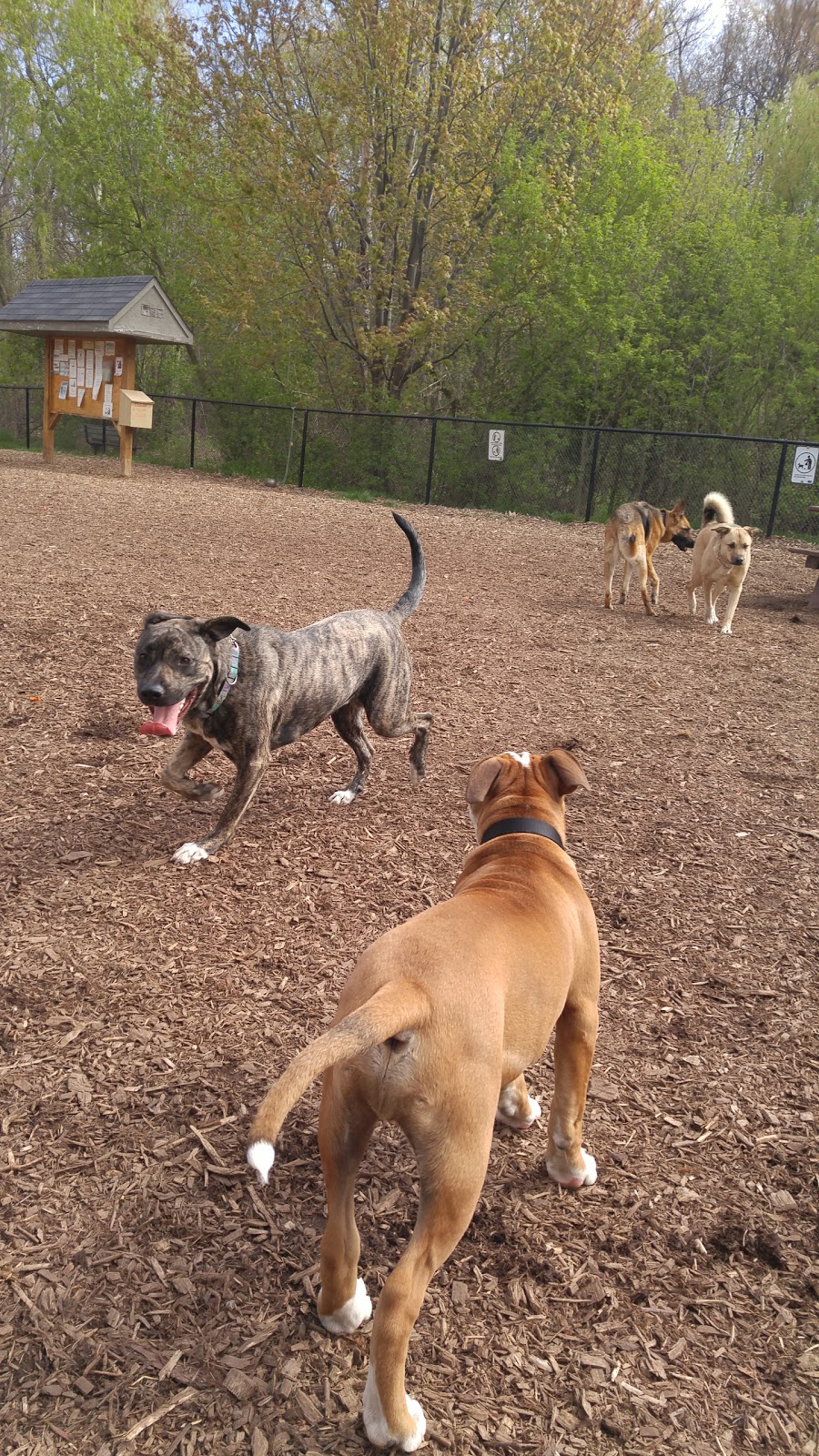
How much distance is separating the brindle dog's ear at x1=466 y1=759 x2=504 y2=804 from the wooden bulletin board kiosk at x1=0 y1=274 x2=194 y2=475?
15999 millimetres

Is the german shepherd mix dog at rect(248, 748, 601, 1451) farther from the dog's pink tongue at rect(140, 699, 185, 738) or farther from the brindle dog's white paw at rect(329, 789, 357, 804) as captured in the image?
the brindle dog's white paw at rect(329, 789, 357, 804)

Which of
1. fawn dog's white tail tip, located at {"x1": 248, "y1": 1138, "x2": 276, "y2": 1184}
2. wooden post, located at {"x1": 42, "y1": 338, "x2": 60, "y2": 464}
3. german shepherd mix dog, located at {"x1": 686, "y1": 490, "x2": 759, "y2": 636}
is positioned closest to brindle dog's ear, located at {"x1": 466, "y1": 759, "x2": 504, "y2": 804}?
fawn dog's white tail tip, located at {"x1": 248, "y1": 1138, "x2": 276, "y2": 1184}

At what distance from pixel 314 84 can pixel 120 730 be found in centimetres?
1987

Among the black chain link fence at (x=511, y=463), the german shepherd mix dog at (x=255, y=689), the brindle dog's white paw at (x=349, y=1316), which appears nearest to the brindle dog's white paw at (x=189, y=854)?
the german shepherd mix dog at (x=255, y=689)

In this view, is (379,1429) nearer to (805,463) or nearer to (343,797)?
(343,797)

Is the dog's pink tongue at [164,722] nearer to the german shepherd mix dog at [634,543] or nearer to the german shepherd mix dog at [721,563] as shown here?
the german shepherd mix dog at [721,563]

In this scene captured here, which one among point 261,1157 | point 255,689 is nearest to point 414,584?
point 255,689

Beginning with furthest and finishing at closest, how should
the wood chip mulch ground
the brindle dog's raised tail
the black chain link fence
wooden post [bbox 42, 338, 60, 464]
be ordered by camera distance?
the black chain link fence
wooden post [bbox 42, 338, 60, 464]
the brindle dog's raised tail
the wood chip mulch ground

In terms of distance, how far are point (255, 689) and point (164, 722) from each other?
1.72 ft

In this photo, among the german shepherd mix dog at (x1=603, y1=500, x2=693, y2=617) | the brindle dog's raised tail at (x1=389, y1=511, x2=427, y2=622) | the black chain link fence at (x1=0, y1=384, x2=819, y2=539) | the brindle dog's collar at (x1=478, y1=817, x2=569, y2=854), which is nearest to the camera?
the brindle dog's collar at (x1=478, y1=817, x2=569, y2=854)

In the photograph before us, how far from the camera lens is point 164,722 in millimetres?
4121

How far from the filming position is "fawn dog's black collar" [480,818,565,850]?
9.54ft

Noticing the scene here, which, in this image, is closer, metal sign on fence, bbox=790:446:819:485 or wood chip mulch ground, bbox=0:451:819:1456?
wood chip mulch ground, bbox=0:451:819:1456

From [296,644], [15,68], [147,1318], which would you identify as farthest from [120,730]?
[15,68]
